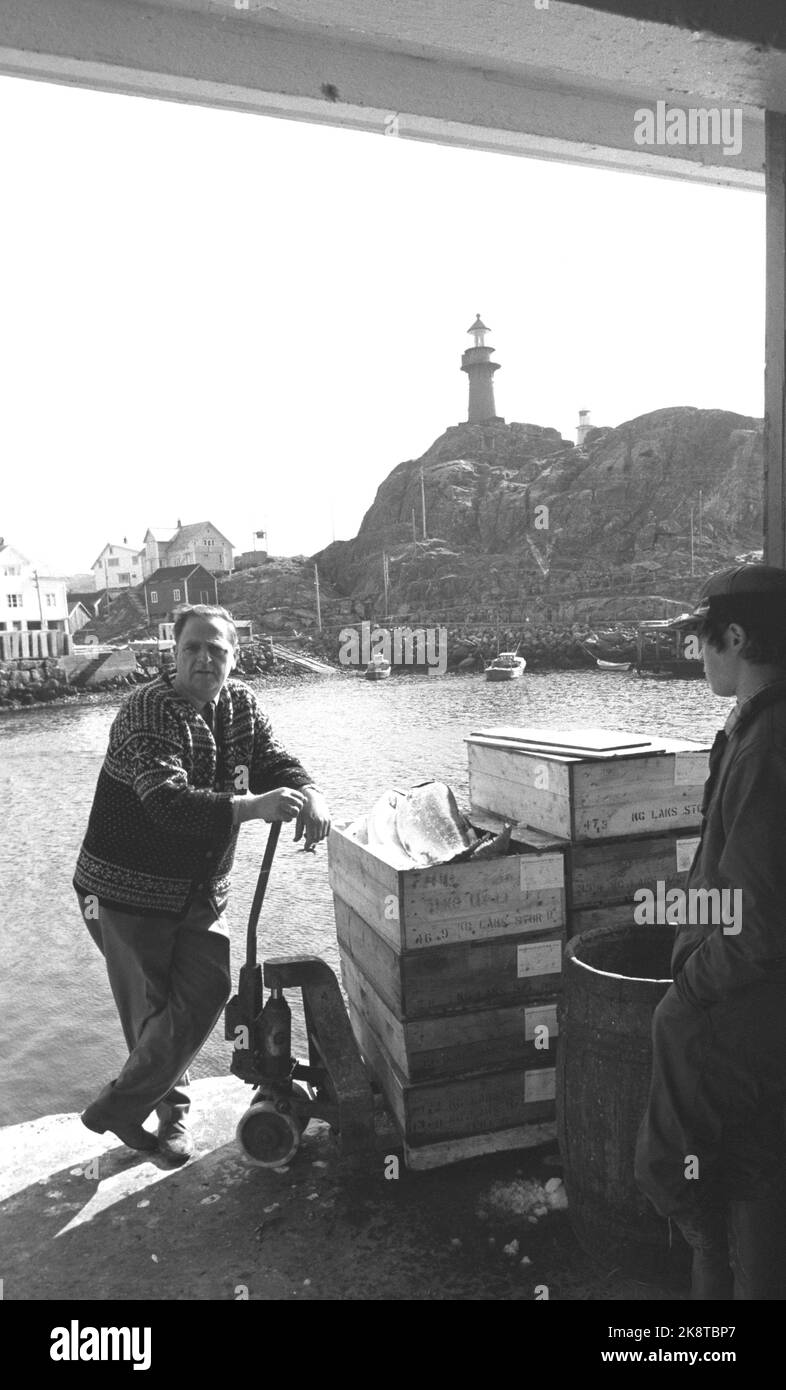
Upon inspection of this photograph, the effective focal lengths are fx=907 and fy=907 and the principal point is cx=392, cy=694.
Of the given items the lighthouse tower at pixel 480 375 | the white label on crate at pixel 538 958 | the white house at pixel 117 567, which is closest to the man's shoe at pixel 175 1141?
the white label on crate at pixel 538 958

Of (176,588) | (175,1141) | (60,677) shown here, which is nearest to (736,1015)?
(175,1141)

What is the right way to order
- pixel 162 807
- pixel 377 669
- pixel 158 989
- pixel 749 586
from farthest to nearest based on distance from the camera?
pixel 377 669
pixel 158 989
pixel 162 807
pixel 749 586

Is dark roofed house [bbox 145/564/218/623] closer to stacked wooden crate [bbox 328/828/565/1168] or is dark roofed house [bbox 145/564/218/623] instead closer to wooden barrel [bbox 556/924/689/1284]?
stacked wooden crate [bbox 328/828/565/1168]

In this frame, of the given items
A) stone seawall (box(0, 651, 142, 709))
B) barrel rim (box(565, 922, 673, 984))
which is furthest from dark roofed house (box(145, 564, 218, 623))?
barrel rim (box(565, 922, 673, 984))

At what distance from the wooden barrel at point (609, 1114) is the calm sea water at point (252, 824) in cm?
178

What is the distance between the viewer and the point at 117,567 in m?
59.9

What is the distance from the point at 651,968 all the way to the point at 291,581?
1956 inches

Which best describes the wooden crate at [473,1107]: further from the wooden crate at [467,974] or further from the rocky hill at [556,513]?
the rocky hill at [556,513]

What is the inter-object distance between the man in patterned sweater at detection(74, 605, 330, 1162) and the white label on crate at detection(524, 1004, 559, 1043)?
3.17 ft

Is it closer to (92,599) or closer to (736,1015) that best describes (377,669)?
(92,599)

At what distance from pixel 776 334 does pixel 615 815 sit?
5.45 feet

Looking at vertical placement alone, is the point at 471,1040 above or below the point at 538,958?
below

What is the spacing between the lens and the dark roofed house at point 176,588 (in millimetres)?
40031

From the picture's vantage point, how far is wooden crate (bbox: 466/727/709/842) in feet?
10.6
